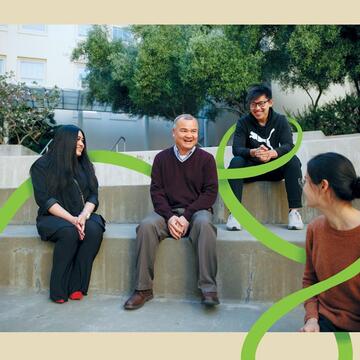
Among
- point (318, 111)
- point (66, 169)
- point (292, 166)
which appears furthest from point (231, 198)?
point (318, 111)

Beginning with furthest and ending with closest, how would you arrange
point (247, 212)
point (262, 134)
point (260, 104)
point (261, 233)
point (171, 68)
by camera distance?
point (171, 68) → point (262, 134) → point (260, 104) → point (247, 212) → point (261, 233)

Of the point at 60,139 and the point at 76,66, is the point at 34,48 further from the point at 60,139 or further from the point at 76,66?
the point at 60,139

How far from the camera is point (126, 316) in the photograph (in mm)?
2326

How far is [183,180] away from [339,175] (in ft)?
4.64

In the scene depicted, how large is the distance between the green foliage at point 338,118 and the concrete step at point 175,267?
597cm

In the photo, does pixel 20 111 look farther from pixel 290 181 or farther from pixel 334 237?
pixel 334 237

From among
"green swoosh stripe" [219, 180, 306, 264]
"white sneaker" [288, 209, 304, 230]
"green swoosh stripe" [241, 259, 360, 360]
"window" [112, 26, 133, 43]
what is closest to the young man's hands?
"green swoosh stripe" [219, 180, 306, 264]

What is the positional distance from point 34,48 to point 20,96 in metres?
8.16

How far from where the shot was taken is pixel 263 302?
99.7 inches

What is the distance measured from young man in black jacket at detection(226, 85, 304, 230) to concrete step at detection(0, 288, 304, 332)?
81 cm

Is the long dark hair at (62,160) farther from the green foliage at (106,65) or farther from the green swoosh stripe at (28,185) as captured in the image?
the green foliage at (106,65)

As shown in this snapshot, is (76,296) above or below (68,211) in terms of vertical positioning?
below

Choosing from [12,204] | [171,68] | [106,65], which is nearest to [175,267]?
[12,204]

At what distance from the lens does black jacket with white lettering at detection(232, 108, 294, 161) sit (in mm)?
3281
